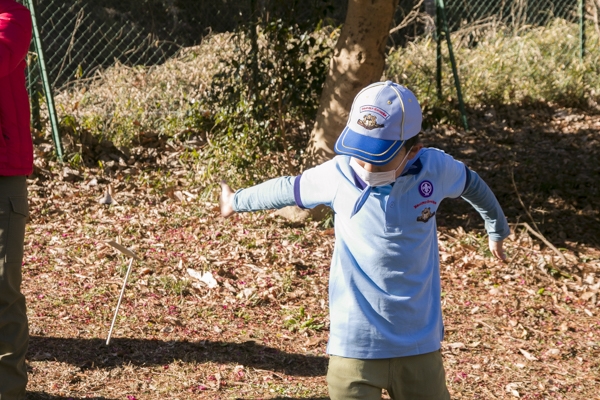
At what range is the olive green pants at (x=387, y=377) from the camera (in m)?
2.42

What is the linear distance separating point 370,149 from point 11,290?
1.74m

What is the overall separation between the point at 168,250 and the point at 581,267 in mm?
3126

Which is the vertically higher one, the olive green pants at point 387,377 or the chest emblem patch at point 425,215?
the chest emblem patch at point 425,215

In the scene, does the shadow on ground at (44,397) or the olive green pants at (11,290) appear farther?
the shadow on ground at (44,397)

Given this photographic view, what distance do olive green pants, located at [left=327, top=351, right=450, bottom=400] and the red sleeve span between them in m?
1.78

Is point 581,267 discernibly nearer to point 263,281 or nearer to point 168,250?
point 263,281

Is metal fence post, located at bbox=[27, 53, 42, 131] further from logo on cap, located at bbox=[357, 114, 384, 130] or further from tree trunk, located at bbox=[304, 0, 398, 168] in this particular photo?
logo on cap, located at bbox=[357, 114, 384, 130]

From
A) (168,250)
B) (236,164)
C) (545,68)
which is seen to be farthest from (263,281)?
(545,68)

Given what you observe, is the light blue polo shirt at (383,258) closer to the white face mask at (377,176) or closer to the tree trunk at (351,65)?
the white face mask at (377,176)

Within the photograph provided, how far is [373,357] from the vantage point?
7.89 ft

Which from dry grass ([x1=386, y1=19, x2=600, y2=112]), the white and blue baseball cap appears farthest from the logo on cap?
dry grass ([x1=386, y1=19, x2=600, y2=112])

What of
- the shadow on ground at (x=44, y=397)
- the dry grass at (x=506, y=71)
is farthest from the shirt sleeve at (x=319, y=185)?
the dry grass at (x=506, y=71)

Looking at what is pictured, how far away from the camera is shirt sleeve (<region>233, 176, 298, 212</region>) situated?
2.58m

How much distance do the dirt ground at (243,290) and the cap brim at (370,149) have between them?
1.83 meters
